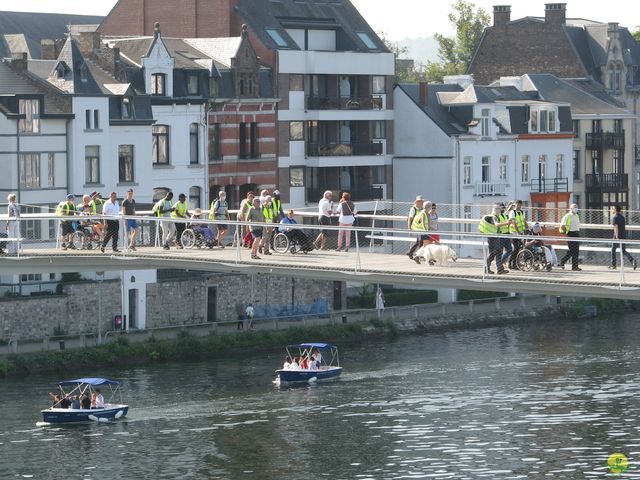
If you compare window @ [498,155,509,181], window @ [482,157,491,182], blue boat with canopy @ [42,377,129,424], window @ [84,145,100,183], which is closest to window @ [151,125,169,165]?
window @ [84,145,100,183]

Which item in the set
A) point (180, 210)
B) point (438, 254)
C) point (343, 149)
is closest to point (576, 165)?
point (343, 149)

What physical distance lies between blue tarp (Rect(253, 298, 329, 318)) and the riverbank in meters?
2.57

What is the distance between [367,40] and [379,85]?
2.64 meters

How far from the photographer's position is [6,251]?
60.7 meters

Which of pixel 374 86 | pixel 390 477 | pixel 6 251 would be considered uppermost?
pixel 374 86

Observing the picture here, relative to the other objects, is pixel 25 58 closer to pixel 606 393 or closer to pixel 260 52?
pixel 260 52

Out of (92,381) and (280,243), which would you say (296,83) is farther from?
(280,243)

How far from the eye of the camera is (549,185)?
118 m

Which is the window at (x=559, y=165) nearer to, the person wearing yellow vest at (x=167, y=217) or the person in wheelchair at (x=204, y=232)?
the person wearing yellow vest at (x=167, y=217)

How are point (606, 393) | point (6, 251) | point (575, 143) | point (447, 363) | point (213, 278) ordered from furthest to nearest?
point (575, 143) < point (213, 278) < point (447, 363) < point (606, 393) < point (6, 251)

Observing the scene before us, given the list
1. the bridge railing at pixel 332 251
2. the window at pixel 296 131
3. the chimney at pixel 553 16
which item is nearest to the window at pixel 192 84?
the window at pixel 296 131

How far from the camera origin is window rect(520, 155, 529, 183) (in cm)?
11638

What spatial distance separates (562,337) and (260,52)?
2186 centimetres

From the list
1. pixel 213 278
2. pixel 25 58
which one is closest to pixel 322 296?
pixel 213 278
